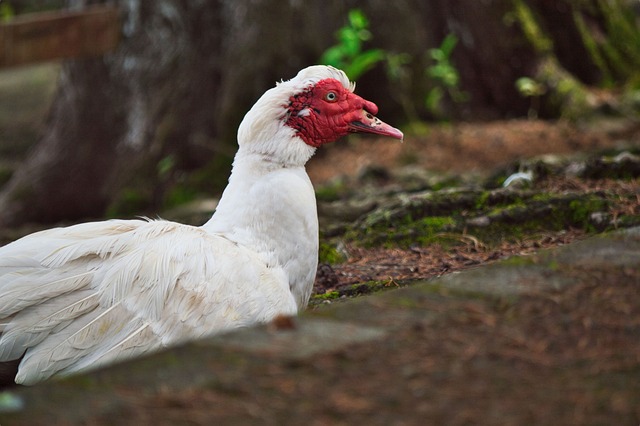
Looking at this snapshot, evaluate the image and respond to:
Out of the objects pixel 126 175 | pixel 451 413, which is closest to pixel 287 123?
pixel 451 413

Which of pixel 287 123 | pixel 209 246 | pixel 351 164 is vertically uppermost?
pixel 287 123

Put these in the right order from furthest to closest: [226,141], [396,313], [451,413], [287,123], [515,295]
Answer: [226,141] < [287,123] < [515,295] < [396,313] < [451,413]

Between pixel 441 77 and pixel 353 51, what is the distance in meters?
1.25

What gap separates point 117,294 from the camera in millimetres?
3920

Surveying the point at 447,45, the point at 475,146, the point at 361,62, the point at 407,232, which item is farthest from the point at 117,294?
the point at 447,45

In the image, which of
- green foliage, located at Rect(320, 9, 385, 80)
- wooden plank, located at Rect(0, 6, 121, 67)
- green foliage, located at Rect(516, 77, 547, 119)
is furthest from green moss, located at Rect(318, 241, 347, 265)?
green foliage, located at Rect(516, 77, 547, 119)

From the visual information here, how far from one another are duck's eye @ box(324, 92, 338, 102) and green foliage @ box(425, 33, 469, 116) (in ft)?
15.5

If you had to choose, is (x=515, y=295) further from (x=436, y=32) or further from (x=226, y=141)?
(x=436, y=32)

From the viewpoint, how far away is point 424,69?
9.26 m

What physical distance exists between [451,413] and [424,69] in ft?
23.7

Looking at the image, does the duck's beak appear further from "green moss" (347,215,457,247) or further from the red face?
"green moss" (347,215,457,247)

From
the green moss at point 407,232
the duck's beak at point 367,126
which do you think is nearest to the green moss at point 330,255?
the green moss at point 407,232

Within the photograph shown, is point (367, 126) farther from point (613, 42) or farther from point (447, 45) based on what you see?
point (613, 42)

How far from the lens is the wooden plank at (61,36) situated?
29.1ft
